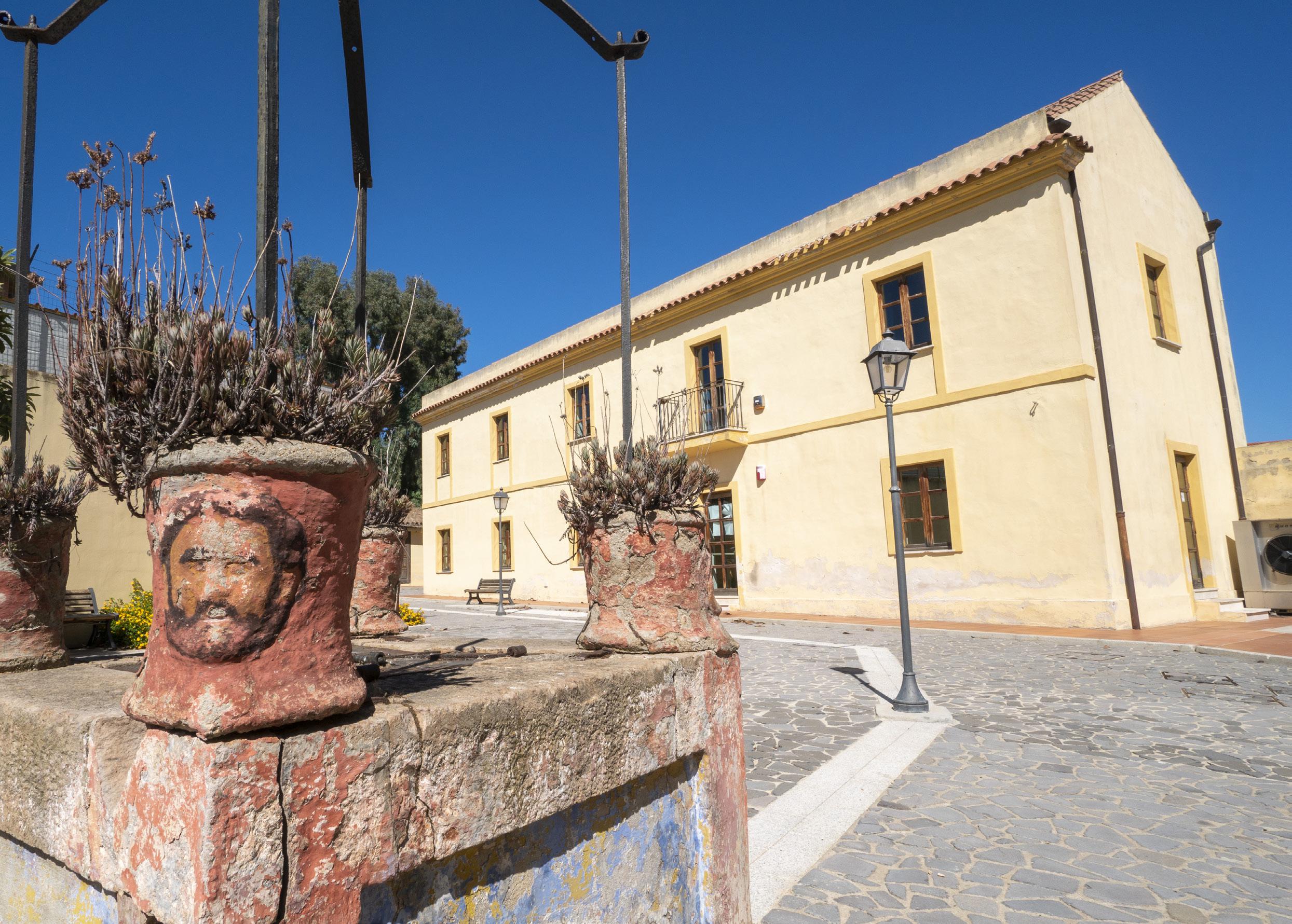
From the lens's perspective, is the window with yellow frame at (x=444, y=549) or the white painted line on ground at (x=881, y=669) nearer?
the white painted line on ground at (x=881, y=669)

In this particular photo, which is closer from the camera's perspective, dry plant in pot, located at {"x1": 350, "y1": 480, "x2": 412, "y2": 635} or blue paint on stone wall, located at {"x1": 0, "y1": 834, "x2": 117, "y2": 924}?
blue paint on stone wall, located at {"x1": 0, "y1": 834, "x2": 117, "y2": 924}

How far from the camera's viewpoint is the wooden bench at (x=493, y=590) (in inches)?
701

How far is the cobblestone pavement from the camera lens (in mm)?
2693

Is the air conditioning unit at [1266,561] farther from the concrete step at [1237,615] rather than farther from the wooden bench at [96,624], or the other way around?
the wooden bench at [96,624]

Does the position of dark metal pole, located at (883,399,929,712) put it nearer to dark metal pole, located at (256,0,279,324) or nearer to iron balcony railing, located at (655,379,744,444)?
dark metal pole, located at (256,0,279,324)

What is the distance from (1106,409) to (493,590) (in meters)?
13.4

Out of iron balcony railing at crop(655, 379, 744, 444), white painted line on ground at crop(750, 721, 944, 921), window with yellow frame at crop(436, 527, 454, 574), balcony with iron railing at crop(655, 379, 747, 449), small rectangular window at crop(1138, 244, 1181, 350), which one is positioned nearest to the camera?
white painted line on ground at crop(750, 721, 944, 921)

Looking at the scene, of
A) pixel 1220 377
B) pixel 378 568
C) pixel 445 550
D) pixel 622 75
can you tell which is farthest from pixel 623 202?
pixel 445 550

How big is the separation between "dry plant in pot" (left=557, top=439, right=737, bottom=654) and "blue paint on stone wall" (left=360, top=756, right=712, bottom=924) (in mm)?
383

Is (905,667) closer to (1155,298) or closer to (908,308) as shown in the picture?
(908,308)

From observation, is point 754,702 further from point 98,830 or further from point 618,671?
point 98,830

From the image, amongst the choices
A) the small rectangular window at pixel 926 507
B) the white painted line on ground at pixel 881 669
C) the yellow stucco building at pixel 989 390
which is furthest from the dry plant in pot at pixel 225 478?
the small rectangular window at pixel 926 507

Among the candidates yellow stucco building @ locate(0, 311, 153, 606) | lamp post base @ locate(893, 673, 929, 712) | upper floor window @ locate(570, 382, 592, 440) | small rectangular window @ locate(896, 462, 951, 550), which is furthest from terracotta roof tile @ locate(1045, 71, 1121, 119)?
yellow stucco building @ locate(0, 311, 153, 606)

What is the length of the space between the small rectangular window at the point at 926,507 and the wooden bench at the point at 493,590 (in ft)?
31.3
